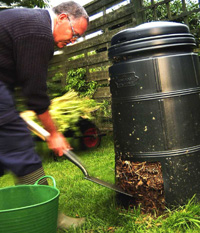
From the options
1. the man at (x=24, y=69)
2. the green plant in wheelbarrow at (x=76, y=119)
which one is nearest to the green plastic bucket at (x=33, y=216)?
the man at (x=24, y=69)

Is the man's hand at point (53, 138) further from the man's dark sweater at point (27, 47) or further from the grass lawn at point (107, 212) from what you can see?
the grass lawn at point (107, 212)

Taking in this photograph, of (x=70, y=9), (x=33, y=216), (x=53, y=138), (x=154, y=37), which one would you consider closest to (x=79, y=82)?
(x=154, y=37)

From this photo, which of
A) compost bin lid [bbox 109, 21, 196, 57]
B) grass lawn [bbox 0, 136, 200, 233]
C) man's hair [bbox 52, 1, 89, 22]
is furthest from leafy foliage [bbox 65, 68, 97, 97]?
man's hair [bbox 52, 1, 89, 22]

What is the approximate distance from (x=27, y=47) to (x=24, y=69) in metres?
0.12

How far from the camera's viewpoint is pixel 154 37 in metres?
2.19

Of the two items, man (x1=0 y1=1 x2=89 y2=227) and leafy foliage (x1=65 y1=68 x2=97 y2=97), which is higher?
leafy foliage (x1=65 y1=68 x2=97 y2=97)

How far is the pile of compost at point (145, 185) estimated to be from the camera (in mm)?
2248

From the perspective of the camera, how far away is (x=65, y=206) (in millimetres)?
2639

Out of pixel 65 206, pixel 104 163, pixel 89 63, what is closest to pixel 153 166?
pixel 65 206

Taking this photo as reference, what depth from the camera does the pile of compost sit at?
7.38ft

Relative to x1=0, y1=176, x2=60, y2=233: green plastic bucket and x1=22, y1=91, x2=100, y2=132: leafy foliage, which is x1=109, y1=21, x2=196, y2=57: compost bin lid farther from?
x1=22, y1=91, x2=100, y2=132: leafy foliage

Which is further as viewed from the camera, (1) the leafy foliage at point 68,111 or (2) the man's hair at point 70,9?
(1) the leafy foliage at point 68,111

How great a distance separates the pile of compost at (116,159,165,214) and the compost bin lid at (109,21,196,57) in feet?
2.81

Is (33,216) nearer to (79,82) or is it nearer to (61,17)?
(61,17)
